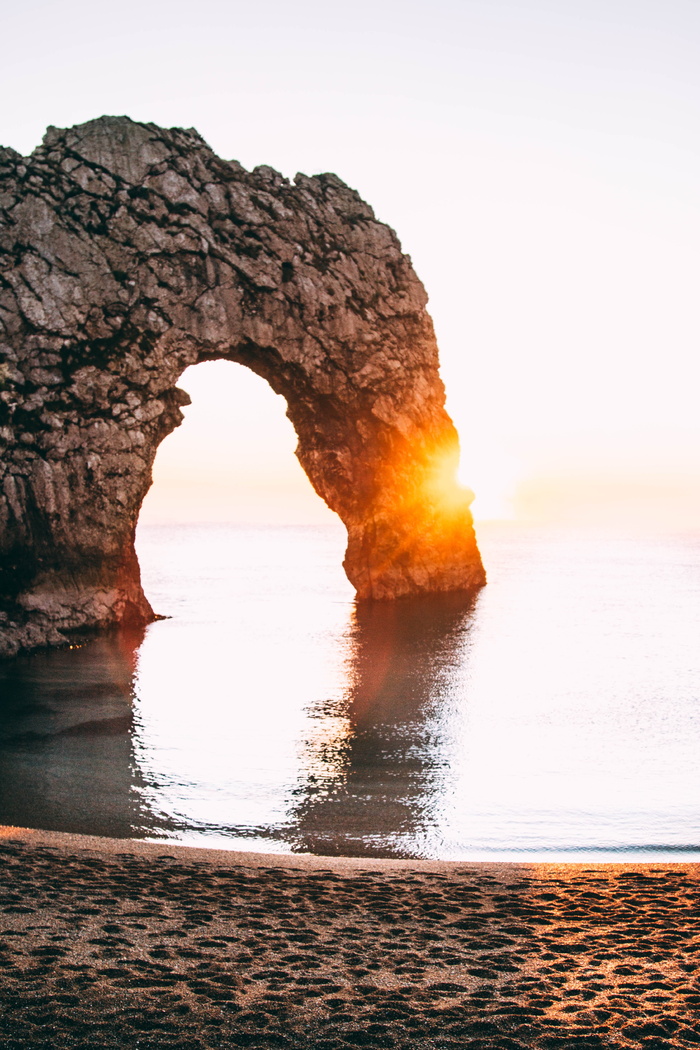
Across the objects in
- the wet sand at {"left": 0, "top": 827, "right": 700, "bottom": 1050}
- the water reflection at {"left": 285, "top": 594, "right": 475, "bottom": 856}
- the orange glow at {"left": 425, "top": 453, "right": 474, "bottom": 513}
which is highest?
the orange glow at {"left": 425, "top": 453, "right": 474, "bottom": 513}

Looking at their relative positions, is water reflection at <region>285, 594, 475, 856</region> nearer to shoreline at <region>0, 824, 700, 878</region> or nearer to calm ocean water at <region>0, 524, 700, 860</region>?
calm ocean water at <region>0, 524, 700, 860</region>

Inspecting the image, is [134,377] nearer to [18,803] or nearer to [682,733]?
[18,803]

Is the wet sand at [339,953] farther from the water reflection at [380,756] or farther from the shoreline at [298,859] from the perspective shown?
the water reflection at [380,756]

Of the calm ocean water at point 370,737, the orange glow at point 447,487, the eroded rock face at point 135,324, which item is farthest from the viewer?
the orange glow at point 447,487

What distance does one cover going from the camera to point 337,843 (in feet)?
54.0

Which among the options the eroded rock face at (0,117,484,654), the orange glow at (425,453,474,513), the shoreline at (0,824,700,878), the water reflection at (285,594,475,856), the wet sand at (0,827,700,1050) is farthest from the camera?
the orange glow at (425,453,474,513)

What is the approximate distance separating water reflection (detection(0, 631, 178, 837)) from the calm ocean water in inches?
3.2

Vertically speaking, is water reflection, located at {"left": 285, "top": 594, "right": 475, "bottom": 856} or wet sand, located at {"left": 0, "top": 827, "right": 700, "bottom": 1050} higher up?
water reflection, located at {"left": 285, "top": 594, "right": 475, "bottom": 856}

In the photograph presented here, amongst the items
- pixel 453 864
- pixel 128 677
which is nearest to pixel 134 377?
pixel 128 677

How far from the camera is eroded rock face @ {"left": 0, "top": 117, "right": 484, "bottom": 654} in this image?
3759cm

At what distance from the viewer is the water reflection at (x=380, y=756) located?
55.9ft

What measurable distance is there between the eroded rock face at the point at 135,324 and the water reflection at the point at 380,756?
1418cm

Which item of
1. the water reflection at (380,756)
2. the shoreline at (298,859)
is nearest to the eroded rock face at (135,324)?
the water reflection at (380,756)

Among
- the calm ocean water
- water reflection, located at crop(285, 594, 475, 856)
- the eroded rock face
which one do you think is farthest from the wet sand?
the eroded rock face
